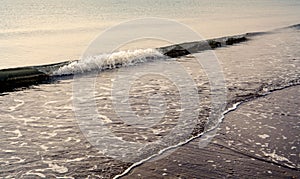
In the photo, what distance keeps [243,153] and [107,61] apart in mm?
10047

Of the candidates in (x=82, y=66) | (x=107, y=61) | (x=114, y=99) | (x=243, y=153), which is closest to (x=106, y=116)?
(x=114, y=99)

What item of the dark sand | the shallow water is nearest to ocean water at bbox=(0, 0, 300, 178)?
the shallow water

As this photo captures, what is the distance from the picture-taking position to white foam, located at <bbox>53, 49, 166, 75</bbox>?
1506 centimetres

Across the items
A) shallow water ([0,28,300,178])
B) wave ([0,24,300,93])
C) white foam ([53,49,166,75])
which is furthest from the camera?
white foam ([53,49,166,75])

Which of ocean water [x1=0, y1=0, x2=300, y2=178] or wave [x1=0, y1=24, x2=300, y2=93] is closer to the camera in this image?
ocean water [x1=0, y1=0, x2=300, y2=178]

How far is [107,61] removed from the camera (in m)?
16.4

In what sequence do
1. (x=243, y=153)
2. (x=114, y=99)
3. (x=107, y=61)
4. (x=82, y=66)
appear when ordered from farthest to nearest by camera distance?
(x=107, y=61)
(x=82, y=66)
(x=114, y=99)
(x=243, y=153)

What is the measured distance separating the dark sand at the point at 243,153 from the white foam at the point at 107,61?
7.22 m

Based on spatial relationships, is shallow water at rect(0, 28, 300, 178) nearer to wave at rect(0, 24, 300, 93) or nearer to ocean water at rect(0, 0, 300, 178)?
ocean water at rect(0, 0, 300, 178)

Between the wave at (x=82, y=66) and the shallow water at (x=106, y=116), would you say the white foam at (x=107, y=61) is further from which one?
the shallow water at (x=106, y=116)

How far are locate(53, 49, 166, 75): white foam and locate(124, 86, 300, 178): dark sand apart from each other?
722 centimetres

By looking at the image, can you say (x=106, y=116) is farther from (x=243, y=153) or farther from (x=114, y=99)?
(x=243, y=153)

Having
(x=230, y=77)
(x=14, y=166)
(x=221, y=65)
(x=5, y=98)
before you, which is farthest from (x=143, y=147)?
(x=221, y=65)

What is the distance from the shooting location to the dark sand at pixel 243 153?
6.36 meters
